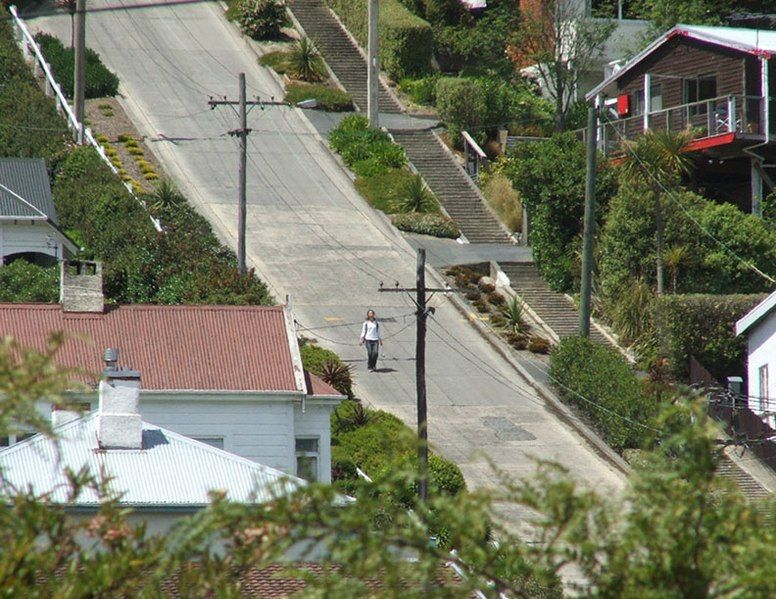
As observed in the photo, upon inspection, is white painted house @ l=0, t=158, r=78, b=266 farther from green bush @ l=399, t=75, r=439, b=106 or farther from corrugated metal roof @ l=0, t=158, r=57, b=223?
green bush @ l=399, t=75, r=439, b=106

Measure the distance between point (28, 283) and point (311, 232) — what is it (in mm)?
12240

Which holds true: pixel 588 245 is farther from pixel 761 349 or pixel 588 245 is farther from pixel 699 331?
pixel 761 349

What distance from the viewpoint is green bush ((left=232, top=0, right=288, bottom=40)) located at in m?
62.2

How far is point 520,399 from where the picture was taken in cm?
3747

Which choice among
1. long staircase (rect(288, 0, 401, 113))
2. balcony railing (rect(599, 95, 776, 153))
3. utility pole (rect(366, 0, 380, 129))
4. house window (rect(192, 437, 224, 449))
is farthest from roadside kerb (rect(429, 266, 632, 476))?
long staircase (rect(288, 0, 401, 113))

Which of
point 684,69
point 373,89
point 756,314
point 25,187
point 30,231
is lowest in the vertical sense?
point 756,314

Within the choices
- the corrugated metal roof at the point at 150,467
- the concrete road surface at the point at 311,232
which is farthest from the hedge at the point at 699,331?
the corrugated metal roof at the point at 150,467

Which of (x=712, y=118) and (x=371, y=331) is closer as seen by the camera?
(x=371, y=331)

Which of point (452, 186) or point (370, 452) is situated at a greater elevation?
point (452, 186)

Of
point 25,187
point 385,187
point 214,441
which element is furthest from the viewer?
point 385,187

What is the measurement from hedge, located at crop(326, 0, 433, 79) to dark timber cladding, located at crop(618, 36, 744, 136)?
1172cm

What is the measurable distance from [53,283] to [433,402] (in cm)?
860

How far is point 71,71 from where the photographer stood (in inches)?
2108

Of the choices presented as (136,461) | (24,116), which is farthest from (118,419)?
(24,116)
